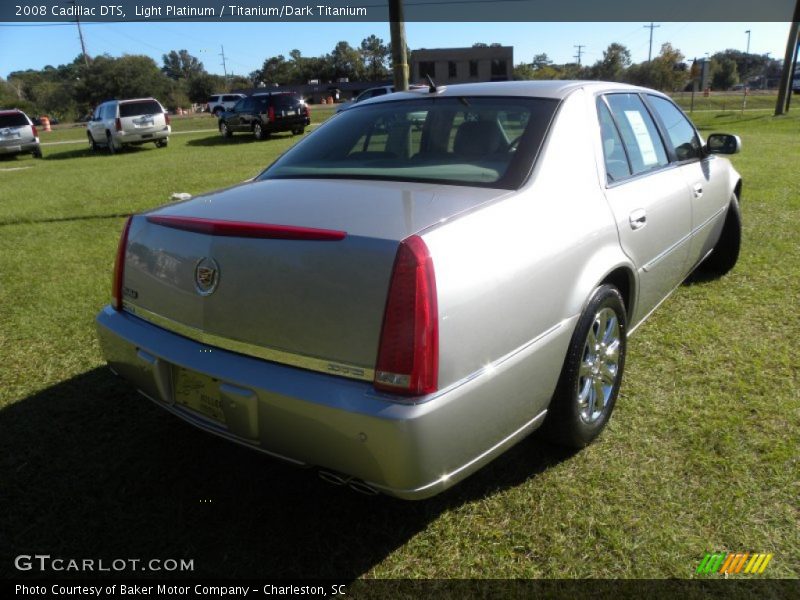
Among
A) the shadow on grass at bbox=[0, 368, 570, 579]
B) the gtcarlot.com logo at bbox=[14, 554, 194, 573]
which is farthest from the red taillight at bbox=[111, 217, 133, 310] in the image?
the gtcarlot.com logo at bbox=[14, 554, 194, 573]

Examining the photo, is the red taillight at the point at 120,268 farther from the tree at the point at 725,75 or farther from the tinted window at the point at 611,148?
the tree at the point at 725,75

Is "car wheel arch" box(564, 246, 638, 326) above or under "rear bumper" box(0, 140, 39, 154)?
above

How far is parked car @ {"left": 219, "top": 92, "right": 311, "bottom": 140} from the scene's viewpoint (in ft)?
73.2

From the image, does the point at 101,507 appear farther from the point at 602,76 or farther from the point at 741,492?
the point at 602,76

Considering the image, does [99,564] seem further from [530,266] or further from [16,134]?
[16,134]

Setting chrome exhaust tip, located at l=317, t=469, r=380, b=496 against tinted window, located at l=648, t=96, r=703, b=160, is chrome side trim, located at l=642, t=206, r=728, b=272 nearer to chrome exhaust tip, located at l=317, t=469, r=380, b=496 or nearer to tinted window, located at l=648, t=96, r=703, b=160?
tinted window, located at l=648, t=96, r=703, b=160

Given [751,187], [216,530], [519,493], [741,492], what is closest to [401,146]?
[519,493]

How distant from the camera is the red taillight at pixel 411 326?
5.83ft

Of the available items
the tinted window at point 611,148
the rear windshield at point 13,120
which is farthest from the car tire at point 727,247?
the rear windshield at point 13,120

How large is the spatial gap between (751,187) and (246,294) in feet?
28.5

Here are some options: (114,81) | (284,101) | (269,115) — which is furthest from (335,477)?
(114,81)

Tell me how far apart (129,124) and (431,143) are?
20.6 m

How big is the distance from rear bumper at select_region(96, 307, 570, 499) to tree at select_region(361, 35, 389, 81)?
325 feet

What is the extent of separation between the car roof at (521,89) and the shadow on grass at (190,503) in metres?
1.61
